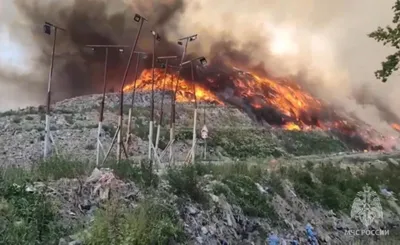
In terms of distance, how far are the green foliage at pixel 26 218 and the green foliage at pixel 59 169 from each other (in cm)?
148

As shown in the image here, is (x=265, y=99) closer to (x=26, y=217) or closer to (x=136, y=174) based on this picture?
(x=136, y=174)

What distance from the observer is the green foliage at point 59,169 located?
14002 millimetres

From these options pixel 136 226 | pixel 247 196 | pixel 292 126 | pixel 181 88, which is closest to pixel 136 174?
pixel 136 226

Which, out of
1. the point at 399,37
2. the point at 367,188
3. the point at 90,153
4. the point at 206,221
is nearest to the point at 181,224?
the point at 206,221

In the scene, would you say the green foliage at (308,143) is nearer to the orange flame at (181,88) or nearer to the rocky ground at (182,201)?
the orange flame at (181,88)

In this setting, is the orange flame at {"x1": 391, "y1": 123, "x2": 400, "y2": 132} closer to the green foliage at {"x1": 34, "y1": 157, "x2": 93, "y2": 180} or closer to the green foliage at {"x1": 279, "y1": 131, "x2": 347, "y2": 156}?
the green foliage at {"x1": 279, "y1": 131, "x2": 347, "y2": 156}

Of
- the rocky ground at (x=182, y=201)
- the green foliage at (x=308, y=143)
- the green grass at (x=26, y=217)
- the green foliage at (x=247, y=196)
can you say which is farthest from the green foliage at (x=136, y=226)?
the green foliage at (x=308, y=143)

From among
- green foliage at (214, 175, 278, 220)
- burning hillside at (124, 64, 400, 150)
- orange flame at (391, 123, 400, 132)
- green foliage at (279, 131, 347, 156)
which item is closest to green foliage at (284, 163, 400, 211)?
green foliage at (214, 175, 278, 220)

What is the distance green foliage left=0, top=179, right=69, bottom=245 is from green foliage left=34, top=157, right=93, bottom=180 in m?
1.48

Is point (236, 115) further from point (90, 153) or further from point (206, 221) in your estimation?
point (206, 221)

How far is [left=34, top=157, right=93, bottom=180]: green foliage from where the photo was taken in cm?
1400

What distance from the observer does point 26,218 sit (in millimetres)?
11250

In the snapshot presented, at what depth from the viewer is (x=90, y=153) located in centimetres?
3406

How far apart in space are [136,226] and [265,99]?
63456mm
